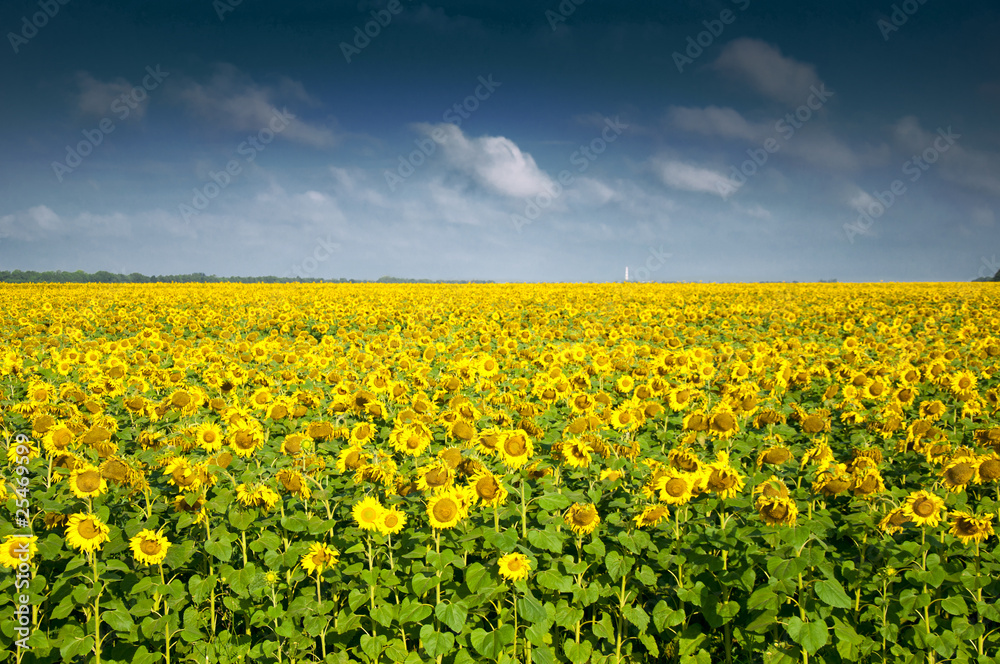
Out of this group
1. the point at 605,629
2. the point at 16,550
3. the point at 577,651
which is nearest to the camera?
the point at 16,550

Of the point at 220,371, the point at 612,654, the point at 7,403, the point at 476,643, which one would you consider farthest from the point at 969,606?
the point at 7,403

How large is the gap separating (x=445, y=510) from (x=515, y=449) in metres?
0.83

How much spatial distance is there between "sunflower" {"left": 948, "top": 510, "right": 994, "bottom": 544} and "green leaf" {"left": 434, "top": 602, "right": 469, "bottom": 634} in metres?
3.51

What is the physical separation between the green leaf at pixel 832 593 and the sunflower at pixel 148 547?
4538 millimetres

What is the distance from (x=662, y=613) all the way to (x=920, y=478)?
9.68 ft

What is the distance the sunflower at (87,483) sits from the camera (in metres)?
4.05

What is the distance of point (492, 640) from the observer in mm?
3611

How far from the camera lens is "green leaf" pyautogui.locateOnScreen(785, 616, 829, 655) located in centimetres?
324

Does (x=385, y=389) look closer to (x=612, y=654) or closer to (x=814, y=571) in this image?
(x=612, y=654)

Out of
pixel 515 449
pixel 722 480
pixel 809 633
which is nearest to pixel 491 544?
pixel 515 449

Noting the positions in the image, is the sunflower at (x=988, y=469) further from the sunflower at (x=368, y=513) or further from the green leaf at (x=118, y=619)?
the green leaf at (x=118, y=619)

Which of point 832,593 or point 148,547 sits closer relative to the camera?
point 832,593

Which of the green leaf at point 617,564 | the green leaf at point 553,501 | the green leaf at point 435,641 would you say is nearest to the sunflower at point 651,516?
the green leaf at point 617,564

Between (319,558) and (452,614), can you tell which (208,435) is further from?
(452,614)
